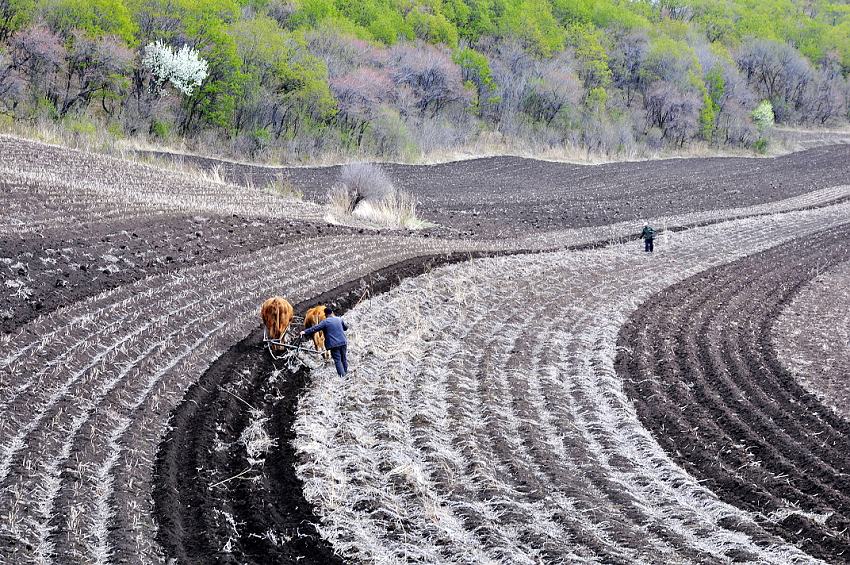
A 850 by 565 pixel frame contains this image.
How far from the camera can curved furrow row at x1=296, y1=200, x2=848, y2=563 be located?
9.72m

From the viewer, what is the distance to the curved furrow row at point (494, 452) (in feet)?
31.9

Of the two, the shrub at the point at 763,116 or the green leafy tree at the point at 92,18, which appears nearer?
the green leafy tree at the point at 92,18

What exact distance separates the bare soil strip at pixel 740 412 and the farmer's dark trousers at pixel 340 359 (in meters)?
4.96

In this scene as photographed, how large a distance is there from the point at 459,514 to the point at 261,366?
584 cm

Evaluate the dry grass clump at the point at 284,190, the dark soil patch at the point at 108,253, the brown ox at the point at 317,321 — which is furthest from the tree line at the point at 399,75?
the brown ox at the point at 317,321

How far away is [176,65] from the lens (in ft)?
159

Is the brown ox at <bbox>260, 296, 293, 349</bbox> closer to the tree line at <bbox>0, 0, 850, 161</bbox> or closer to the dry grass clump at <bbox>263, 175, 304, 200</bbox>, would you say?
the dry grass clump at <bbox>263, 175, 304, 200</bbox>

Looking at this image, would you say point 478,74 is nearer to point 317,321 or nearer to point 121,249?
point 121,249

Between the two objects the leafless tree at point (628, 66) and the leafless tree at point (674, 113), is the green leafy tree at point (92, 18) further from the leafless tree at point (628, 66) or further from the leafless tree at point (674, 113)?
the leafless tree at point (628, 66)

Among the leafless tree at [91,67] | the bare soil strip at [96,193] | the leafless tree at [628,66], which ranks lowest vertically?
the bare soil strip at [96,193]

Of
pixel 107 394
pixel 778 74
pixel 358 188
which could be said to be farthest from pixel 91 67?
pixel 778 74

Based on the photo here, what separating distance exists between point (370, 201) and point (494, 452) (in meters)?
22.4

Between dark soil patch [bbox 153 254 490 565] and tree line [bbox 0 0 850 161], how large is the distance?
93.6 feet

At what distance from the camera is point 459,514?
33.6 feet
